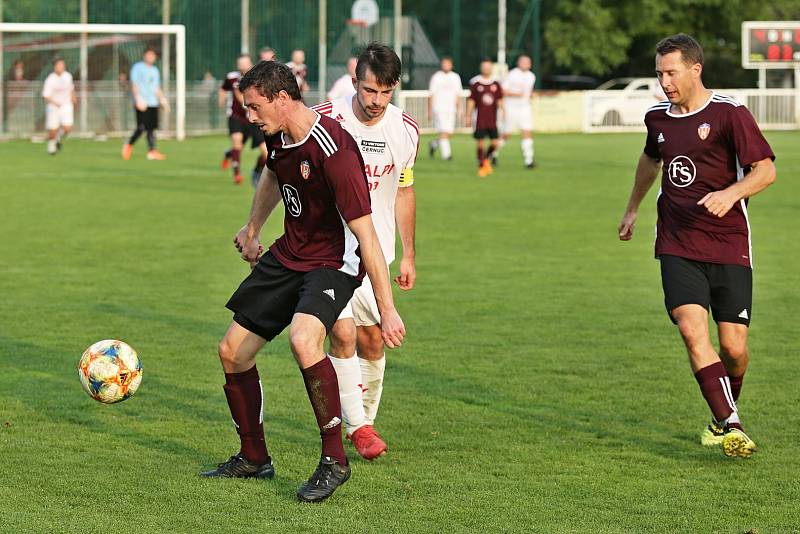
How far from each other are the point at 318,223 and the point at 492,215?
12.4m

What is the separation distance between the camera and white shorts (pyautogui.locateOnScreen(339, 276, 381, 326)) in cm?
684

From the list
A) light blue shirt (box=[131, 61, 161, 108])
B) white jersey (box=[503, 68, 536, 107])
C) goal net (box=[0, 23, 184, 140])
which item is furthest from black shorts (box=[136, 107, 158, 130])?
white jersey (box=[503, 68, 536, 107])

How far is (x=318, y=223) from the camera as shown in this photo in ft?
20.0

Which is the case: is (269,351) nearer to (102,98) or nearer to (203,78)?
(102,98)

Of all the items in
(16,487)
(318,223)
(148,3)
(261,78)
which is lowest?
(16,487)

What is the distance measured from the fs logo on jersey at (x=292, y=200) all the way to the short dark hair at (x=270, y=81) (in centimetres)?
41

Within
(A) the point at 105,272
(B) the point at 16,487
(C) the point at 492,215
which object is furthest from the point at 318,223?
(C) the point at 492,215

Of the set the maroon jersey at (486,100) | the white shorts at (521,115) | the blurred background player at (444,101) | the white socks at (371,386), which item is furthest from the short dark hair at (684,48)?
the blurred background player at (444,101)

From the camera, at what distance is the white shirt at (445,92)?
105ft

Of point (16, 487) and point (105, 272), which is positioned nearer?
point (16, 487)

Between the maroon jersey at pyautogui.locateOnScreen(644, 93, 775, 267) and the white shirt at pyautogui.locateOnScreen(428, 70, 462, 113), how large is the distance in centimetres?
2481

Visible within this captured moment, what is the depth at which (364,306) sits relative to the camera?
6906 millimetres

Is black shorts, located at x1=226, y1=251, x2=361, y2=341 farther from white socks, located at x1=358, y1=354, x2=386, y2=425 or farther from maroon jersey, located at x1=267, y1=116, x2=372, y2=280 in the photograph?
white socks, located at x1=358, y1=354, x2=386, y2=425

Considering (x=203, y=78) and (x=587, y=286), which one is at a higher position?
(x=203, y=78)
